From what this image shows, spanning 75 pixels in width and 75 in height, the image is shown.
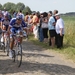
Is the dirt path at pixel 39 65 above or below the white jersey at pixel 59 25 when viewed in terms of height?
below

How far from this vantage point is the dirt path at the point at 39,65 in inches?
397

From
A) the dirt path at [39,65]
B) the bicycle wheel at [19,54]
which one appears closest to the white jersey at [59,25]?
the dirt path at [39,65]

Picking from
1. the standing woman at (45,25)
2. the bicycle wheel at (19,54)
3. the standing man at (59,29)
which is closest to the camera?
the bicycle wheel at (19,54)

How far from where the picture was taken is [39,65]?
11289 mm

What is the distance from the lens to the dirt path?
10.1 metres

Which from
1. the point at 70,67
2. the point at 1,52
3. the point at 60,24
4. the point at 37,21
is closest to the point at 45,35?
the point at 37,21

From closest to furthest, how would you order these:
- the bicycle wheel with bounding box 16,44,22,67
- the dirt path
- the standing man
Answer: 1. the dirt path
2. the bicycle wheel with bounding box 16,44,22,67
3. the standing man

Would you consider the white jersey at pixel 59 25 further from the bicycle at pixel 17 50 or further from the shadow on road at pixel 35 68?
the bicycle at pixel 17 50

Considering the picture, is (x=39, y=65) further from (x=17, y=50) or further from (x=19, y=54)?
(x=17, y=50)

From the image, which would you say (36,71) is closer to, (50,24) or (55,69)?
(55,69)

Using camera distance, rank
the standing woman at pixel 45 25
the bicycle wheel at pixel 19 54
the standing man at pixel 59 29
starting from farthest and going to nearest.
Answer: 1. the standing woman at pixel 45 25
2. the standing man at pixel 59 29
3. the bicycle wheel at pixel 19 54


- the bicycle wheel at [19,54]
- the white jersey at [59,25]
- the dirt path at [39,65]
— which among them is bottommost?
the dirt path at [39,65]

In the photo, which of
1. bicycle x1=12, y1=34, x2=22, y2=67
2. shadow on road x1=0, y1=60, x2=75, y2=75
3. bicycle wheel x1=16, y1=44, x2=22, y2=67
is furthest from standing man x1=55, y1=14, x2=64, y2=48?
bicycle wheel x1=16, y1=44, x2=22, y2=67

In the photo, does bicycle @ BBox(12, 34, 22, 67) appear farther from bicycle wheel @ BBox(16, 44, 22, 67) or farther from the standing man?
the standing man
